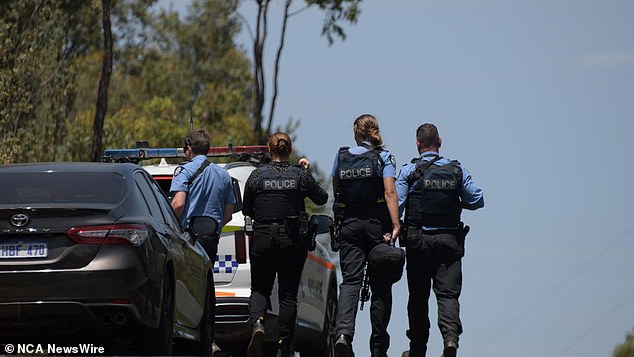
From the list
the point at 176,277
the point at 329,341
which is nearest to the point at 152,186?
the point at 176,277

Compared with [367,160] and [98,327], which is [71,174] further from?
[367,160]

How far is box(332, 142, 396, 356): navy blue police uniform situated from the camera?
14062 mm

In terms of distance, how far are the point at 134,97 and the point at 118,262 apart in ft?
233

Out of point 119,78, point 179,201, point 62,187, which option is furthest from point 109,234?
point 119,78

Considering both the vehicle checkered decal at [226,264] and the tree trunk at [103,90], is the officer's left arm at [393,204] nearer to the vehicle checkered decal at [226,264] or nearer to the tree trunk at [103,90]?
the vehicle checkered decal at [226,264]

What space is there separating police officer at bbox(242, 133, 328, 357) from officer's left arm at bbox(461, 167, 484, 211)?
50.1 inches

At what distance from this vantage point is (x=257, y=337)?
13500 millimetres

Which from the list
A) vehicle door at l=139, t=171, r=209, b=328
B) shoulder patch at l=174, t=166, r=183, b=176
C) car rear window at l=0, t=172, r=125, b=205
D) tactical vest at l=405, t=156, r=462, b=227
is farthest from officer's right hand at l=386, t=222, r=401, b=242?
car rear window at l=0, t=172, r=125, b=205

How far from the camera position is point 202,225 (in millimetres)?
12680

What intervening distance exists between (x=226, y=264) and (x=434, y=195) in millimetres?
1859

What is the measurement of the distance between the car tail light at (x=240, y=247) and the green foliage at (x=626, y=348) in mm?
107617

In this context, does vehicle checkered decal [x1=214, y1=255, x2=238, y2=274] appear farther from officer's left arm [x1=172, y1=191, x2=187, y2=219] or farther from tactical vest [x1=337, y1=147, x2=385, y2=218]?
tactical vest [x1=337, y1=147, x2=385, y2=218]

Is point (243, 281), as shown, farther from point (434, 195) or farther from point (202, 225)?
point (202, 225)

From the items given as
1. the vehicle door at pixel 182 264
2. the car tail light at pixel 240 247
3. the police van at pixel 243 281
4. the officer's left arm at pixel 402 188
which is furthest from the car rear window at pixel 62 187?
the officer's left arm at pixel 402 188
